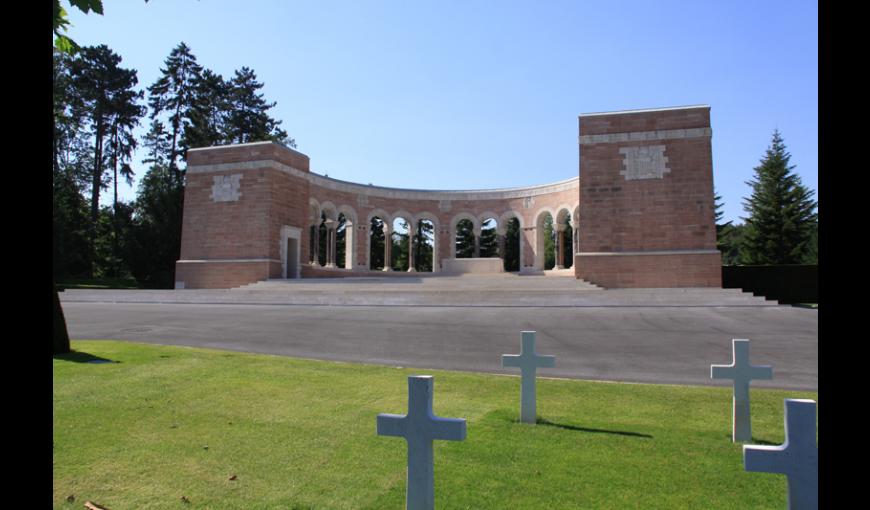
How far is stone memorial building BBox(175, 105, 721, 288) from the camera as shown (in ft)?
68.0

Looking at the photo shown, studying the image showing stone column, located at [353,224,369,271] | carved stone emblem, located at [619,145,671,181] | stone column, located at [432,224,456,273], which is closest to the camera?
carved stone emblem, located at [619,145,671,181]

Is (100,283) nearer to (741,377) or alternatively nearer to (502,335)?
(502,335)

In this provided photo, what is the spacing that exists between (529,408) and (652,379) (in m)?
2.80

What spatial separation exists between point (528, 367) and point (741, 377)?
6.19ft

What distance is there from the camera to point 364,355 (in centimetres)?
910

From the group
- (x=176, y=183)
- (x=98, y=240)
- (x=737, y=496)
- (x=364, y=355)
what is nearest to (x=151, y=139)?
(x=176, y=183)

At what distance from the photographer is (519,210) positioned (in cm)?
3206

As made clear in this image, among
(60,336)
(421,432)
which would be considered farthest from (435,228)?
(421,432)

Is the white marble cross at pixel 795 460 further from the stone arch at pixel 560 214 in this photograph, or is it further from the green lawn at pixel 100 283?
the green lawn at pixel 100 283

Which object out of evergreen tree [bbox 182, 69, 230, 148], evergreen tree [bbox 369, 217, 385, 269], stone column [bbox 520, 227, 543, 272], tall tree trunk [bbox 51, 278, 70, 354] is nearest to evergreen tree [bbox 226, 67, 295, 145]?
evergreen tree [bbox 182, 69, 230, 148]

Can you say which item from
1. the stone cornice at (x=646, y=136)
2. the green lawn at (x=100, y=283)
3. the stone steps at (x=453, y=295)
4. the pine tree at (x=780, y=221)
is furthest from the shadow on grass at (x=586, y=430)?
the pine tree at (x=780, y=221)

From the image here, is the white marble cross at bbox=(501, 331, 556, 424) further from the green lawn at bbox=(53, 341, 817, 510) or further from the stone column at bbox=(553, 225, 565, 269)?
the stone column at bbox=(553, 225, 565, 269)

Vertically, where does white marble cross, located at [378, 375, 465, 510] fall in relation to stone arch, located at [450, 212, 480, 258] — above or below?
below

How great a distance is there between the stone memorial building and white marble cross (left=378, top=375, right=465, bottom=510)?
18906 millimetres
